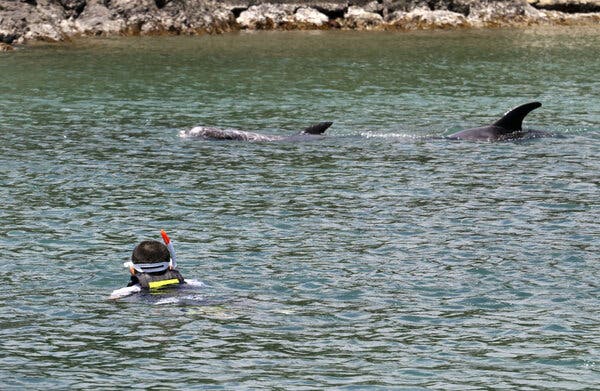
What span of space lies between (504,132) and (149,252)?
676 inches

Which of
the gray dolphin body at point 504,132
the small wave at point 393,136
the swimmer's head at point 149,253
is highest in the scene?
the swimmer's head at point 149,253

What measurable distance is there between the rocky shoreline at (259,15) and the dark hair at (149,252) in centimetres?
4214

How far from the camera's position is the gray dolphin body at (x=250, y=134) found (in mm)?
31328

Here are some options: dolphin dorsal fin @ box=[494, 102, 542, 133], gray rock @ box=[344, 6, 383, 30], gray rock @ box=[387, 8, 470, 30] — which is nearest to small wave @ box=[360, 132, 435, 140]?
dolphin dorsal fin @ box=[494, 102, 542, 133]

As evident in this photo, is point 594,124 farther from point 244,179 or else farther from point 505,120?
point 244,179

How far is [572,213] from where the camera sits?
72.8 ft

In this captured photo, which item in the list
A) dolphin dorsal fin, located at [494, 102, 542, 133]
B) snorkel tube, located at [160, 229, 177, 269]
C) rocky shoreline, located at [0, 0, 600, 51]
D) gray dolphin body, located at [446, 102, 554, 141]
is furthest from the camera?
rocky shoreline, located at [0, 0, 600, 51]

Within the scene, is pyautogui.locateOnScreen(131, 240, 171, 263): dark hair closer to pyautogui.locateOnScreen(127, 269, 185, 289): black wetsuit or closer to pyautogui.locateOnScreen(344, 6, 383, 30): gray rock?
pyautogui.locateOnScreen(127, 269, 185, 289): black wetsuit

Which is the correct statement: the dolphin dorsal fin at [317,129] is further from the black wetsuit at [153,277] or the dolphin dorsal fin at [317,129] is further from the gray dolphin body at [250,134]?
the black wetsuit at [153,277]

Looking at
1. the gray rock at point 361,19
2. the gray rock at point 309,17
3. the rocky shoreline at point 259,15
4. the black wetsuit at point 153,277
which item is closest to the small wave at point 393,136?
the black wetsuit at point 153,277

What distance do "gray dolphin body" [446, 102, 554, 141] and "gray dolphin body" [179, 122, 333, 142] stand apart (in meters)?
3.40

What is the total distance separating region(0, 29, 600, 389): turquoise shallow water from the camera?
1388cm

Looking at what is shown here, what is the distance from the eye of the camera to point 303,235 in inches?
819

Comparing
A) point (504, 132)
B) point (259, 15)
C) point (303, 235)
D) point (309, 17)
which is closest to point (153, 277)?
point (303, 235)
